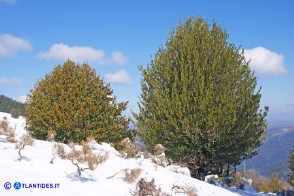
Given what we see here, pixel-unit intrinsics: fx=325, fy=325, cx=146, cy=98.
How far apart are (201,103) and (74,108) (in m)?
7.99

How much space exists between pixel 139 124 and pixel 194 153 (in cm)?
347

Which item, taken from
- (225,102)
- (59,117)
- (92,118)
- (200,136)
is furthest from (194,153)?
(59,117)

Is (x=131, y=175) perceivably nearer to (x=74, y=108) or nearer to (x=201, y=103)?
(x=201, y=103)

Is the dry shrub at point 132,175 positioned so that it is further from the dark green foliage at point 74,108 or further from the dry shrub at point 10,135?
the dark green foliage at point 74,108

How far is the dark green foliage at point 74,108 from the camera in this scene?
766 inches

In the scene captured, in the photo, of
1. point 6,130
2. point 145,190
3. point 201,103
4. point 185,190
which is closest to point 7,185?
point 145,190

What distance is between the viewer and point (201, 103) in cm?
1620

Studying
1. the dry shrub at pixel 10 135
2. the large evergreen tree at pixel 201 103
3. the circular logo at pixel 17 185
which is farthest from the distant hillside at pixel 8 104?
the circular logo at pixel 17 185

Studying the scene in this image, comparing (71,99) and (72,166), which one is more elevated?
(71,99)

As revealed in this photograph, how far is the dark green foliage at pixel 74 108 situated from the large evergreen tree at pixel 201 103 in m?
3.10

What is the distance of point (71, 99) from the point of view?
65.1 ft

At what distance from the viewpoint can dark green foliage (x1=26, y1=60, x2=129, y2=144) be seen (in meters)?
19.4

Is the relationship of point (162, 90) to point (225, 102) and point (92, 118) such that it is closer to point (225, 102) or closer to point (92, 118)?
point (225, 102)

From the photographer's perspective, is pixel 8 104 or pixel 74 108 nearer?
pixel 74 108
